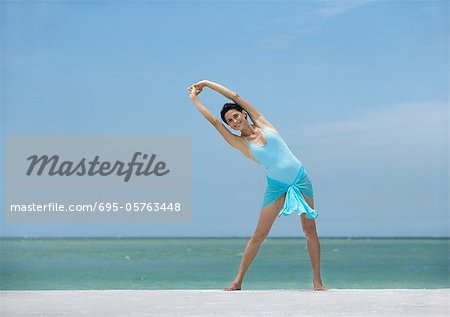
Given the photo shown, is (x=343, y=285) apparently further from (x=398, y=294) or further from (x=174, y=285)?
(x=398, y=294)

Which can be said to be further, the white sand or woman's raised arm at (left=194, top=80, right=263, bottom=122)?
woman's raised arm at (left=194, top=80, right=263, bottom=122)

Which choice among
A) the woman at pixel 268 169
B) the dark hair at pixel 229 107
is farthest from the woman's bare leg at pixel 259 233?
the dark hair at pixel 229 107

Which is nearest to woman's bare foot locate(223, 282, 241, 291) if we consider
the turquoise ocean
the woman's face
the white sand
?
the white sand

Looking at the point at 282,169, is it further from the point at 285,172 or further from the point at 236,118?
the point at 236,118

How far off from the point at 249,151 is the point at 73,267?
29850 millimetres

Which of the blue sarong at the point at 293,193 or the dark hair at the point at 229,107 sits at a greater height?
the dark hair at the point at 229,107

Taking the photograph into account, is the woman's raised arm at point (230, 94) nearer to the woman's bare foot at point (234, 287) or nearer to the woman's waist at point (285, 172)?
the woman's waist at point (285, 172)

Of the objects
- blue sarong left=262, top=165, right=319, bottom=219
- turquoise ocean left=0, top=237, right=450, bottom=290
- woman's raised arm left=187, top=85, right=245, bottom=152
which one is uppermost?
turquoise ocean left=0, top=237, right=450, bottom=290

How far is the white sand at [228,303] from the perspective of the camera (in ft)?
17.5

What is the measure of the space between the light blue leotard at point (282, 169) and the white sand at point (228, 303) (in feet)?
2.08

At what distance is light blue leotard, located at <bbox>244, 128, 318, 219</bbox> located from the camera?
674 centimetres

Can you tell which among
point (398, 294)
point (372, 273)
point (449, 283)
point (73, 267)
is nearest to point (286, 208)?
point (398, 294)

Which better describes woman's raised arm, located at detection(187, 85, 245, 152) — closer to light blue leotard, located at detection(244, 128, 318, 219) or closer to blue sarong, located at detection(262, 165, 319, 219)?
light blue leotard, located at detection(244, 128, 318, 219)

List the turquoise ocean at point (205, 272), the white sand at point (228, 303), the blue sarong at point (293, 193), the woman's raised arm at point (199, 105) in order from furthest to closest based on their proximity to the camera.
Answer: the turquoise ocean at point (205, 272) < the blue sarong at point (293, 193) < the woman's raised arm at point (199, 105) < the white sand at point (228, 303)
